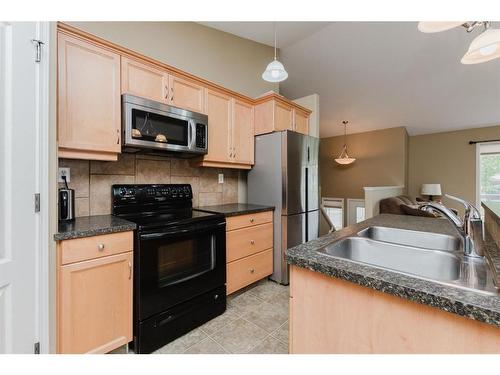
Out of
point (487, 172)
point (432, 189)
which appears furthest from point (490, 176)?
point (432, 189)

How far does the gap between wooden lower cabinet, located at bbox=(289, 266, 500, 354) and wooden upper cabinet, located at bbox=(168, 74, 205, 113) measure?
5.85ft

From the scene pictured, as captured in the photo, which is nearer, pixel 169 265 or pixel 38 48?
pixel 38 48

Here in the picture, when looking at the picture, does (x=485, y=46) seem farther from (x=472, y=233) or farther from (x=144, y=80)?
(x=144, y=80)

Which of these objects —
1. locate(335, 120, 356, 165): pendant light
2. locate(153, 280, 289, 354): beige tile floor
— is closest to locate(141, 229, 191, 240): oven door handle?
locate(153, 280, 289, 354): beige tile floor

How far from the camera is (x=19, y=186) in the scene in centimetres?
108

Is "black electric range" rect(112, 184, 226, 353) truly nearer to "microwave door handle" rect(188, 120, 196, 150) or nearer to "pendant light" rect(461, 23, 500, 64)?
"microwave door handle" rect(188, 120, 196, 150)

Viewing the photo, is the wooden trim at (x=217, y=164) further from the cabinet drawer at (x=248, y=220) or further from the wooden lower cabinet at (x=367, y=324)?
the wooden lower cabinet at (x=367, y=324)

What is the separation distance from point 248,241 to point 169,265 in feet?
2.91

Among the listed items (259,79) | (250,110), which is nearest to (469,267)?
(250,110)

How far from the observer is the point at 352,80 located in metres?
3.97

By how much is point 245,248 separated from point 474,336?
185 centimetres

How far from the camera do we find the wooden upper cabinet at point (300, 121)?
9.84 ft

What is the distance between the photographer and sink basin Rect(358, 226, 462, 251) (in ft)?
4.00

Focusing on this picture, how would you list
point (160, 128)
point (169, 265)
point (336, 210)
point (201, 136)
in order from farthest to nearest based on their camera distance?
point (336, 210)
point (201, 136)
point (160, 128)
point (169, 265)
